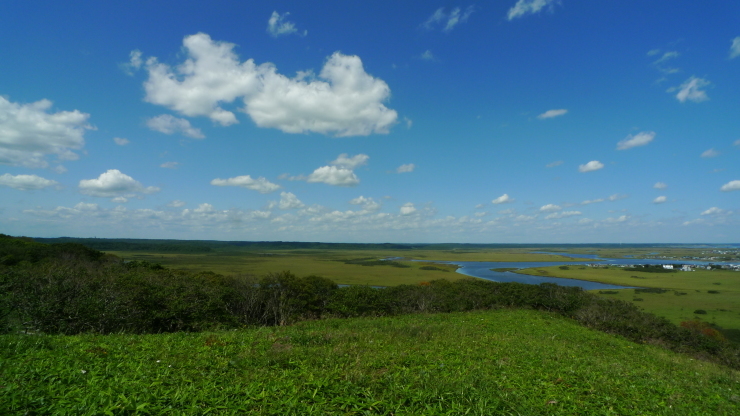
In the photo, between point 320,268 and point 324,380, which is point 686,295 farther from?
point 324,380

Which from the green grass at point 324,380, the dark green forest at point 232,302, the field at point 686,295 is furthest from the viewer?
the field at point 686,295

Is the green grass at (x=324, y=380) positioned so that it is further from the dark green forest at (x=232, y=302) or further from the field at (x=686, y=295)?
the field at (x=686, y=295)

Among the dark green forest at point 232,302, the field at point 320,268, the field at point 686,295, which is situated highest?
the dark green forest at point 232,302

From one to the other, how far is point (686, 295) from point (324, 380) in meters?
74.5

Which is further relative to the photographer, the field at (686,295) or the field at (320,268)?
the field at (320,268)

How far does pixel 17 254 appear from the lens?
107ft

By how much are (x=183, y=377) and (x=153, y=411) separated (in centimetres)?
123

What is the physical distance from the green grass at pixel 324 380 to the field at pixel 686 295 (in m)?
45.3

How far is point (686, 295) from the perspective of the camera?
187ft

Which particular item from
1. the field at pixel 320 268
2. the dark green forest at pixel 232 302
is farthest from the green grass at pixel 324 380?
the field at pixel 320 268

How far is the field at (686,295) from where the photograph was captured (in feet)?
144

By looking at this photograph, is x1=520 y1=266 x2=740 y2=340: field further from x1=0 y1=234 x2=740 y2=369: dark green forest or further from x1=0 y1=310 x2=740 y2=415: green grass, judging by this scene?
x1=0 y1=310 x2=740 y2=415: green grass

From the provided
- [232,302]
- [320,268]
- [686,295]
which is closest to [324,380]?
[232,302]

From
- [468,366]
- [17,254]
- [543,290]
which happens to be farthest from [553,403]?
[17,254]
